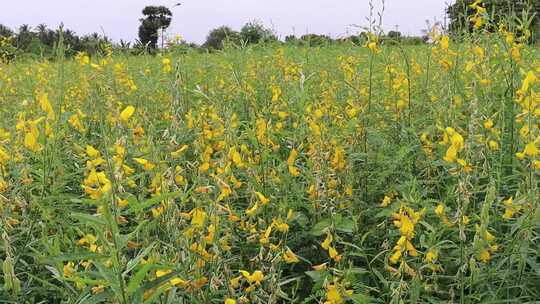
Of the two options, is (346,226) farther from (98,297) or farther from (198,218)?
(98,297)

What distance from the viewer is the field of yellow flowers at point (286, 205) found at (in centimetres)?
155

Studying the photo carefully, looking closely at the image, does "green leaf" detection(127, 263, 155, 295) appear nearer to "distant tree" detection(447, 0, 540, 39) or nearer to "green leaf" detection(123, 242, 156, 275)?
"green leaf" detection(123, 242, 156, 275)

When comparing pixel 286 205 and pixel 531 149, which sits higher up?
pixel 531 149

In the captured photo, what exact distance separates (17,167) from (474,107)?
5.80ft

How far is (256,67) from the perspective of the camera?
5379mm

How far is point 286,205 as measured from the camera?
6.70 feet

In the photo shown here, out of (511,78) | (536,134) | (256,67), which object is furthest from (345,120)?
(256,67)

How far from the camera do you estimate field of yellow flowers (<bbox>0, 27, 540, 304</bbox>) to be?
1.55 metres

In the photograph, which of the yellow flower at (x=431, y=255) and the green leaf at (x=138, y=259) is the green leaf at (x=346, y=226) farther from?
the green leaf at (x=138, y=259)

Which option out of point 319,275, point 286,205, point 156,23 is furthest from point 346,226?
point 156,23

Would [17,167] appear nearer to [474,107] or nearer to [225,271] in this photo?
[225,271]

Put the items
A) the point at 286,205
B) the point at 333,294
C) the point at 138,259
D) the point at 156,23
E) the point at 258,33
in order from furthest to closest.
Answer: the point at 258,33 < the point at 156,23 < the point at 286,205 < the point at 333,294 < the point at 138,259

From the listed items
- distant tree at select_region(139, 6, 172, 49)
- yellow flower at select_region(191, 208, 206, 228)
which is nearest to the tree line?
distant tree at select_region(139, 6, 172, 49)

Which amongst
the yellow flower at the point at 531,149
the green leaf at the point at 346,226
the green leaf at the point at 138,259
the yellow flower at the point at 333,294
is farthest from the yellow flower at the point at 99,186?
the yellow flower at the point at 531,149
